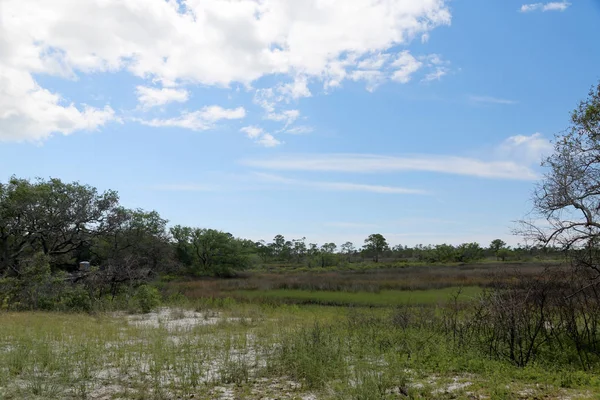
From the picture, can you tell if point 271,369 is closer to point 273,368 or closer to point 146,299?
point 273,368

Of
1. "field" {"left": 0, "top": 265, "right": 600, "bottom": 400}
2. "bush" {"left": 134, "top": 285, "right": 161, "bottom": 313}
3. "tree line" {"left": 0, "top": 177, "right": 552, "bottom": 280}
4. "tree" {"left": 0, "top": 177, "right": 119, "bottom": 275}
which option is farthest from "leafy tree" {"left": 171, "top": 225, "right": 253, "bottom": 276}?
"field" {"left": 0, "top": 265, "right": 600, "bottom": 400}

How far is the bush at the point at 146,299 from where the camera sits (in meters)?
20.9

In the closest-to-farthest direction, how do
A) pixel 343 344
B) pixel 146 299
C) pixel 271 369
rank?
pixel 271 369 < pixel 343 344 < pixel 146 299

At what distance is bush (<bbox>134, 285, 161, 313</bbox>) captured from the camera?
68.4ft

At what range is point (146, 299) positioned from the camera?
21062 mm

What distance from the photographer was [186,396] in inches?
271

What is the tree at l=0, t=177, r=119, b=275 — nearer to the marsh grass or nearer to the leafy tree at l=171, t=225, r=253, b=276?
the marsh grass

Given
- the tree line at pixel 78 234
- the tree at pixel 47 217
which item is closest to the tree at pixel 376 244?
the tree line at pixel 78 234

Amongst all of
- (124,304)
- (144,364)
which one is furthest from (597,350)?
(124,304)

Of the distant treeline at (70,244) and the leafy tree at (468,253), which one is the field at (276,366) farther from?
the leafy tree at (468,253)

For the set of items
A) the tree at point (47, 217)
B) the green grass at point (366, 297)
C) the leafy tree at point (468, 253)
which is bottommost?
the green grass at point (366, 297)

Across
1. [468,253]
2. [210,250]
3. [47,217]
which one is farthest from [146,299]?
[468,253]

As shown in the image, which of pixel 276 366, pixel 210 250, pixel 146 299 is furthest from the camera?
pixel 210 250

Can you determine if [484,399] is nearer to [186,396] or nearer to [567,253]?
[186,396]
